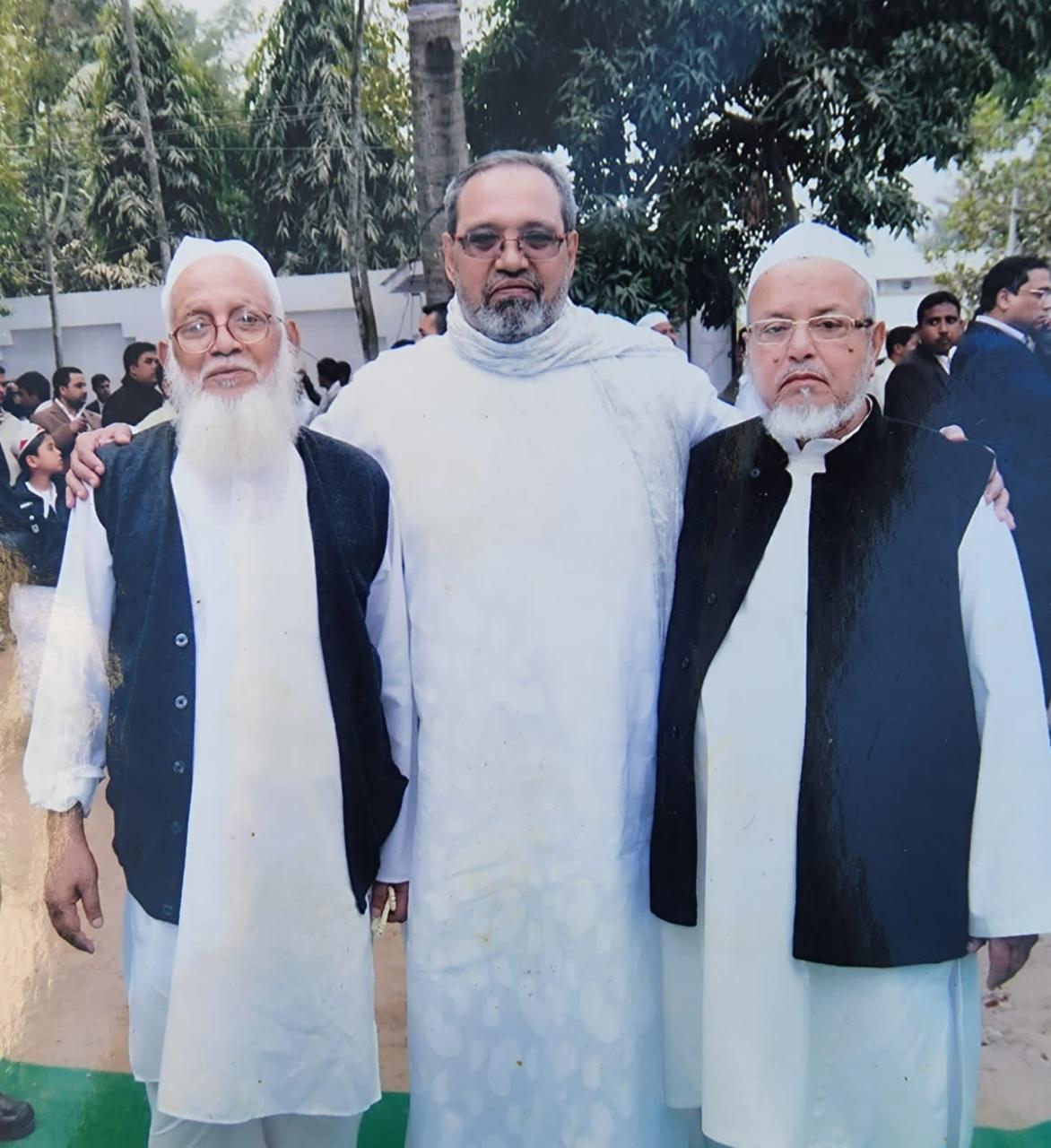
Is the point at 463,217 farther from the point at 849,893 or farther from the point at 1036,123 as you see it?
the point at 849,893

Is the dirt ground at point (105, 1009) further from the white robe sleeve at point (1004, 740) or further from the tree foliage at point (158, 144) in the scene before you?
the tree foliage at point (158, 144)

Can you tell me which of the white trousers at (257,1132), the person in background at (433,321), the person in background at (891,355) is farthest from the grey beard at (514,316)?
the white trousers at (257,1132)

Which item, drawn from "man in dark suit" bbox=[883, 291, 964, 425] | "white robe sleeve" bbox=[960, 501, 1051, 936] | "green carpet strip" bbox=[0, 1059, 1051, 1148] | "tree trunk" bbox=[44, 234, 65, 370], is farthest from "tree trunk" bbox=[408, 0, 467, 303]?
"green carpet strip" bbox=[0, 1059, 1051, 1148]

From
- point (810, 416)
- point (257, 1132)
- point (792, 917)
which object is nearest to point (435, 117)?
point (810, 416)

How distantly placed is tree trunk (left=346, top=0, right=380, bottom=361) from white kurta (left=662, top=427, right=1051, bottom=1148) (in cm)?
96

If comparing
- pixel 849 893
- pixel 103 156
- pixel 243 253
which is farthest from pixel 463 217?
pixel 849 893

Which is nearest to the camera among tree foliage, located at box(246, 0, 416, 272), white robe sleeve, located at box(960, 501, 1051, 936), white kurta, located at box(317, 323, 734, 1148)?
white robe sleeve, located at box(960, 501, 1051, 936)

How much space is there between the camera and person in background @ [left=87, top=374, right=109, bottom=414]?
2.47 m

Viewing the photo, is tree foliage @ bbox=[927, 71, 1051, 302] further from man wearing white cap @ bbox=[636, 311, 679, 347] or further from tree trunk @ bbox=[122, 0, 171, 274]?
tree trunk @ bbox=[122, 0, 171, 274]

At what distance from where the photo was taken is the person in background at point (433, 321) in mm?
2531

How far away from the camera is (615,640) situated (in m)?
2.39

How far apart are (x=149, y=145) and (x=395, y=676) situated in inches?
49.2

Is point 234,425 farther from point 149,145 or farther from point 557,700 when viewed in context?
point 557,700

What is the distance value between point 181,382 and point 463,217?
65 centimetres
